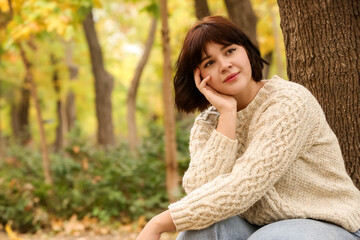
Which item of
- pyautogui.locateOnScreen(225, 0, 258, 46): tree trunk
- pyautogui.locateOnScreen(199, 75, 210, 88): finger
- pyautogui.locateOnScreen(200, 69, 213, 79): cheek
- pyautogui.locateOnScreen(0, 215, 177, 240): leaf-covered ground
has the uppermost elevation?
pyautogui.locateOnScreen(225, 0, 258, 46): tree trunk

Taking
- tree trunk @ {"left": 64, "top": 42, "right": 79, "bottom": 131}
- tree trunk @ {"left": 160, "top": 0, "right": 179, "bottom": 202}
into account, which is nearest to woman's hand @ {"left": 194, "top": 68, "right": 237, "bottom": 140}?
tree trunk @ {"left": 160, "top": 0, "right": 179, "bottom": 202}

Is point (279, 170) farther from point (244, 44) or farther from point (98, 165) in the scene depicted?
point (98, 165)

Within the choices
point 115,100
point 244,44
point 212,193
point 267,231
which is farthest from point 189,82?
point 115,100

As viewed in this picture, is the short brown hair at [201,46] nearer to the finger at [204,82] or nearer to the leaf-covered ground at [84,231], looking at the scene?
the finger at [204,82]

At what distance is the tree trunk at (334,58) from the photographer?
8.53ft

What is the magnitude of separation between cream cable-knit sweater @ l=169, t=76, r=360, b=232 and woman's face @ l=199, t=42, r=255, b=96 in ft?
0.37

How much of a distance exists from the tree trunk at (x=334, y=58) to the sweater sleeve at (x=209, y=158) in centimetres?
78

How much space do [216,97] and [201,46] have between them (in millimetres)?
269

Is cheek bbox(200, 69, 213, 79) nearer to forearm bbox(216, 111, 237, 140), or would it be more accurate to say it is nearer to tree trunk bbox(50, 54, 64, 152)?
forearm bbox(216, 111, 237, 140)

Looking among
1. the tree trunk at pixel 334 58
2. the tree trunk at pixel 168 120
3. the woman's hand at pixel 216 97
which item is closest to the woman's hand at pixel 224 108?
the woman's hand at pixel 216 97

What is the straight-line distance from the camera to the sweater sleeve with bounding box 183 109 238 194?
222 cm

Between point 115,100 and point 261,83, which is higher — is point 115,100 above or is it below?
below

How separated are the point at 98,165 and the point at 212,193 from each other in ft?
15.9

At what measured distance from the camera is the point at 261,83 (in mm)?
2379
